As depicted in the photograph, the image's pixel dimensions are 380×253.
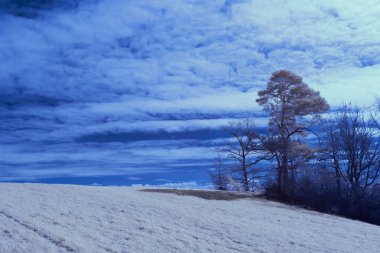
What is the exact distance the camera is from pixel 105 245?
1214 centimetres

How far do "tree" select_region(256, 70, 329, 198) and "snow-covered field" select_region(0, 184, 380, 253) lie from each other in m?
10.8

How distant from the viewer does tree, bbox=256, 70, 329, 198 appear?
35.3 meters

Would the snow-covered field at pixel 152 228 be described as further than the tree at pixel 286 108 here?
No

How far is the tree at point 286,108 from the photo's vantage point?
35.3 m

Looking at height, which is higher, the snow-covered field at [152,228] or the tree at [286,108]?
the tree at [286,108]

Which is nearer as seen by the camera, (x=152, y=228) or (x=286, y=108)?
(x=152, y=228)

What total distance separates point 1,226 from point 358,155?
108 ft

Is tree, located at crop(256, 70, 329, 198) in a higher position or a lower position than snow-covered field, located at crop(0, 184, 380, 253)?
higher

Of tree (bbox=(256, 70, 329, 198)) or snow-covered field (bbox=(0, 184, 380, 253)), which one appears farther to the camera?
tree (bbox=(256, 70, 329, 198))

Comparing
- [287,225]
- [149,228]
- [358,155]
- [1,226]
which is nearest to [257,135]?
[358,155]

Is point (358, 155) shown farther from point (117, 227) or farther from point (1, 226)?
point (1, 226)

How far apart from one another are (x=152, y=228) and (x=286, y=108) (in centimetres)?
2372

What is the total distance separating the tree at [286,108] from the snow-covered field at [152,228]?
10792 mm

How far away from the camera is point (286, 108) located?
3669cm
